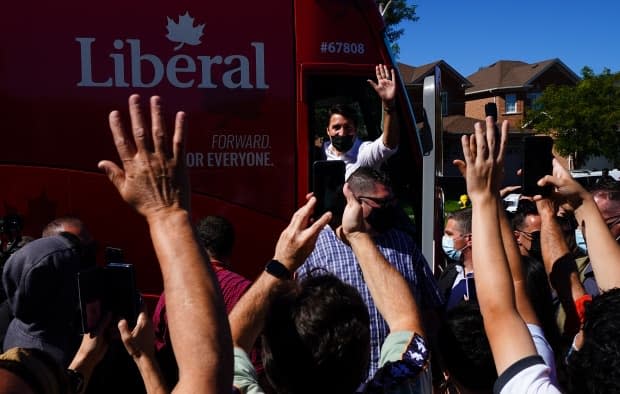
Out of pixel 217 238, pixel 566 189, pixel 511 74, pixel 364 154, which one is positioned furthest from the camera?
pixel 511 74

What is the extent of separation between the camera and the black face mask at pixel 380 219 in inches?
117

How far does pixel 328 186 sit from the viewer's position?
108 inches

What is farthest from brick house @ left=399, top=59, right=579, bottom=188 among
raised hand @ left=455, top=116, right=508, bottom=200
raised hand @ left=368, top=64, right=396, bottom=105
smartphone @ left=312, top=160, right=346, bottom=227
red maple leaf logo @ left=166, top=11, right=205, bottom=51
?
raised hand @ left=455, top=116, right=508, bottom=200

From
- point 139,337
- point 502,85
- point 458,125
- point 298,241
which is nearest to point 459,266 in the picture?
point 298,241

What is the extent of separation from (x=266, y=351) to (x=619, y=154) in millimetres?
39259

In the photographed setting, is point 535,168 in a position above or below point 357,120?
below

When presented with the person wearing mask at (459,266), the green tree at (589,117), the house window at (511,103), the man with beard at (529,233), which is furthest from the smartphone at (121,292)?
the house window at (511,103)

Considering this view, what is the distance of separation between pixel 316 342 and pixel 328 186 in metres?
1.27

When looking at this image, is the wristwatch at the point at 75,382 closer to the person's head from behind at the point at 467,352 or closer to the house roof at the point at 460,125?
the person's head from behind at the point at 467,352

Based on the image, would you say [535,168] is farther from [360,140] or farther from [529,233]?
[360,140]

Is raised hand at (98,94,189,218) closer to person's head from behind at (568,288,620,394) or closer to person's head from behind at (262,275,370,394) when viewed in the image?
person's head from behind at (262,275,370,394)

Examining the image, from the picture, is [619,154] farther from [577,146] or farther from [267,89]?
[267,89]

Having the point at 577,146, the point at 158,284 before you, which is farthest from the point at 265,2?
the point at 577,146

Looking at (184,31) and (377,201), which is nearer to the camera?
(377,201)
